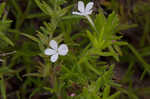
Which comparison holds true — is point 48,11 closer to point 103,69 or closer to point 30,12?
point 103,69

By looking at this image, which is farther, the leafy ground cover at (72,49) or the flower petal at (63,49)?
the leafy ground cover at (72,49)

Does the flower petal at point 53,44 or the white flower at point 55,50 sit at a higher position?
the flower petal at point 53,44

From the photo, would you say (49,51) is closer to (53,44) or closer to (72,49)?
(53,44)

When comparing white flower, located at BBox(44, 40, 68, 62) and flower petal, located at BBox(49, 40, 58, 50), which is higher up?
flower petal, located at BBox(49, 40, 58, 50)

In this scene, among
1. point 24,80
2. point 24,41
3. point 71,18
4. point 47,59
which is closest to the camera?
point 47,59

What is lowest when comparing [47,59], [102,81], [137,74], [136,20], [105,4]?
[137,74]

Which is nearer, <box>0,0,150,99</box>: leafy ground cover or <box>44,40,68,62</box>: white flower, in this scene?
<box>44,40,68,62</box>: white flower

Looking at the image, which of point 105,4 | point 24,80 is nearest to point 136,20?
point 105,4

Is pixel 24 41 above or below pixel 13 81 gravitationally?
above

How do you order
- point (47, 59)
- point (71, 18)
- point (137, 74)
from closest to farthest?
point (47, 59) → point (71, 18) → point (137, 74)
